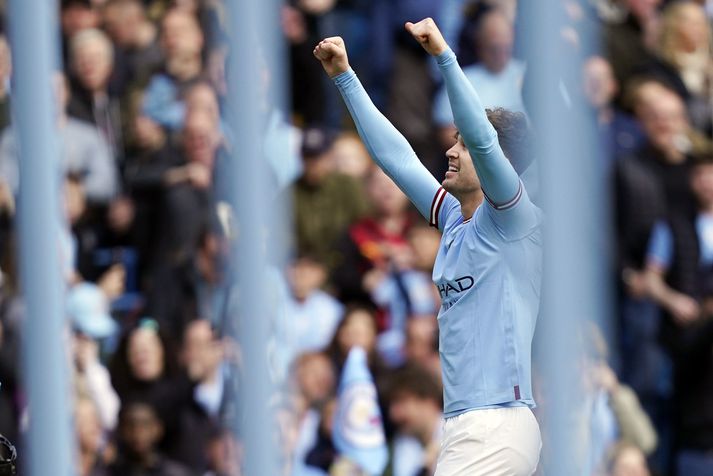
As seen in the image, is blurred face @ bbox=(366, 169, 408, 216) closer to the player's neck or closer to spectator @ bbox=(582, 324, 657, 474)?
spectator @ bbox=(582, 324, 657, 474)

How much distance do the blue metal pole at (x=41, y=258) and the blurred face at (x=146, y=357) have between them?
3.01 ft

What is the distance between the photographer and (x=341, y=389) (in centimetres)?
725

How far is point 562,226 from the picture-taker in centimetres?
394

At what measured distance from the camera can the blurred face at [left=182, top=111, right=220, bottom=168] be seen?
8023mm

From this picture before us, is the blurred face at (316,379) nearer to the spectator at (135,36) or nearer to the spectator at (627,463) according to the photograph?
the spectator at (627,463)

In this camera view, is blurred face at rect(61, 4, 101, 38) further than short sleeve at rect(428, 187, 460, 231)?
Yes

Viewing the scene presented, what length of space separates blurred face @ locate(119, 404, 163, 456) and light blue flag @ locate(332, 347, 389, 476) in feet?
2.99

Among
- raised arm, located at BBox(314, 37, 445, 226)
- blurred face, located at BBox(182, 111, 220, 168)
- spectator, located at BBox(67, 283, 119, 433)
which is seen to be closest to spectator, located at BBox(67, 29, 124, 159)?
blurred face, located at BBox(182, 111, 220, 168)

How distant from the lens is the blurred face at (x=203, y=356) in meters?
7.65

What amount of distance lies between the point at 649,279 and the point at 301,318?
5.15 ft

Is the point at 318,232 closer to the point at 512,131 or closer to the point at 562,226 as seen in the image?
the point at 512,131

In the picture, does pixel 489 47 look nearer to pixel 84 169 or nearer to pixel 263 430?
pixel 84 169

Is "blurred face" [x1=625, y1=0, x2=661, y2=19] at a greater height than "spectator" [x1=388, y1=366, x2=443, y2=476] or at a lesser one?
greater

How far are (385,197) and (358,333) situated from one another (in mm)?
699
